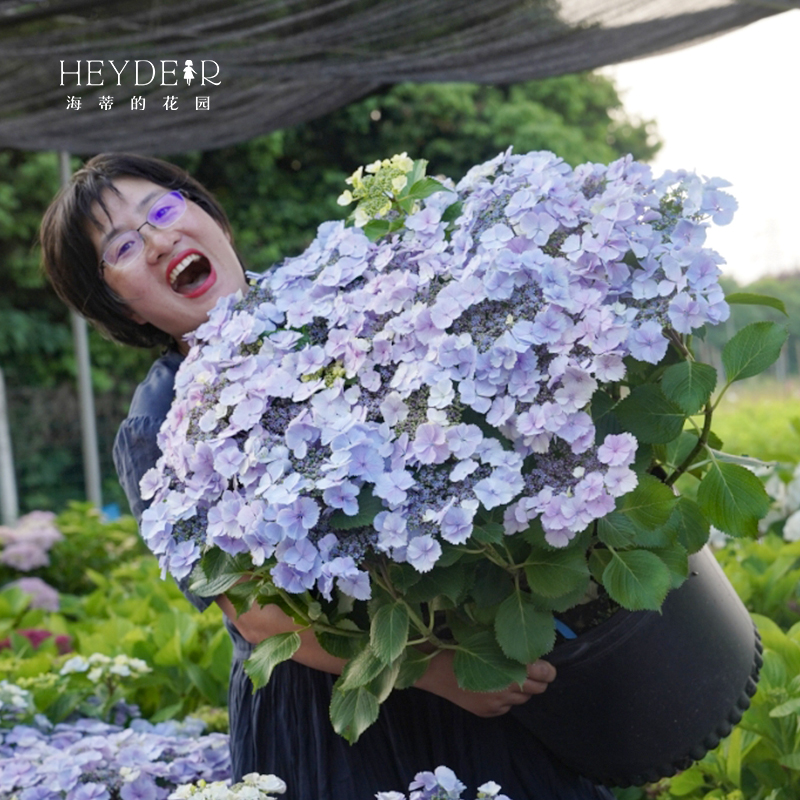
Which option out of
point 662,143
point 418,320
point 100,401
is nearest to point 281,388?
point 418,320

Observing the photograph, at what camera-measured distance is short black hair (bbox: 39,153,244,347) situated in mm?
1592

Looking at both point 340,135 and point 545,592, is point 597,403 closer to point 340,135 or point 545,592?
point 545,592

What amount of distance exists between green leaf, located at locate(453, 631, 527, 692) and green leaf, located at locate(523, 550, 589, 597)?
3.7 inches

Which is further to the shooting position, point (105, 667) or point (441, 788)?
point (105, 667)

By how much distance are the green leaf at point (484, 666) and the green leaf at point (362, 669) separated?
0.10m

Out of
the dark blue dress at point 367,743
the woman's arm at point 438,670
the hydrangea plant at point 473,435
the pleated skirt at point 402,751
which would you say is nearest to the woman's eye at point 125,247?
the dark blue dress at point 367,743

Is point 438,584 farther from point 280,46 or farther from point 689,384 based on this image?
point 280,46

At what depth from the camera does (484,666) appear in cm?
103

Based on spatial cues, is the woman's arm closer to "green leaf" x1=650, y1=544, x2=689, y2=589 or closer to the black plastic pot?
the black plastic pot

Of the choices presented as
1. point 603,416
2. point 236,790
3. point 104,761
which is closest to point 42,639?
point 104,761

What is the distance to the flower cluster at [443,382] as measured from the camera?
3.14ft

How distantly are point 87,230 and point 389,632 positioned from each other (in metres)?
0.98

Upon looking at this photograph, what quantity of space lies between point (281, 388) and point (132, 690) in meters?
1.26

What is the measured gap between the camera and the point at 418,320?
1.02 m
